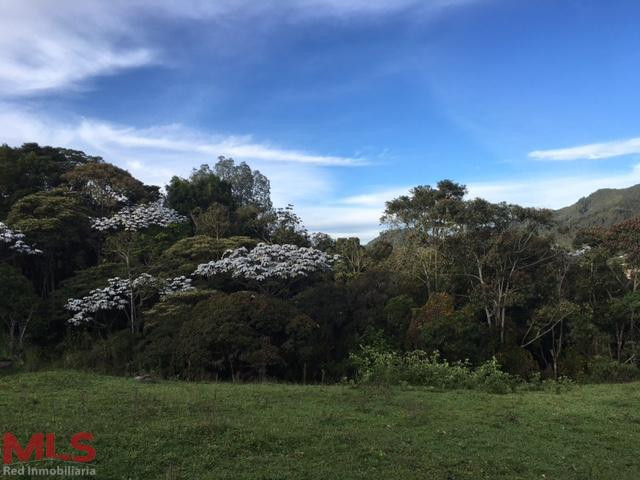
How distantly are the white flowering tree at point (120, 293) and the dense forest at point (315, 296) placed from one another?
60mm

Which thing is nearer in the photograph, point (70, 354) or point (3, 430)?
point (3, 430)

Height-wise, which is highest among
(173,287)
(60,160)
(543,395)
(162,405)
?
(60,160)

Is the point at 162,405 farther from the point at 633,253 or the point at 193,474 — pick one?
the point at 633,253

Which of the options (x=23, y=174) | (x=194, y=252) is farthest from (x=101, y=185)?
(x=194, y=252)

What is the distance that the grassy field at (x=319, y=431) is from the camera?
5391mm

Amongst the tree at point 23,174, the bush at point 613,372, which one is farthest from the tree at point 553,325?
the tree at point 23,174

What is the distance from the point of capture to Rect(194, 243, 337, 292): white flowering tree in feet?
62.8

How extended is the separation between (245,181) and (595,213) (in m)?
46.9

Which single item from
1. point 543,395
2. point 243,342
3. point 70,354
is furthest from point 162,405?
point 70,354

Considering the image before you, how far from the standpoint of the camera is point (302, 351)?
1488 centimetres

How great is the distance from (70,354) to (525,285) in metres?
17.0

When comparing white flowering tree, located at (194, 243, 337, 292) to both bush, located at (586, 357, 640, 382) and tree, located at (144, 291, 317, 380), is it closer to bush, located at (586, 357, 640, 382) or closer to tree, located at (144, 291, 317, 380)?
tree, located at (144, 291, 317, 380)

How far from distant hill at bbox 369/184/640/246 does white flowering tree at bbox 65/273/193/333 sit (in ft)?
36.8

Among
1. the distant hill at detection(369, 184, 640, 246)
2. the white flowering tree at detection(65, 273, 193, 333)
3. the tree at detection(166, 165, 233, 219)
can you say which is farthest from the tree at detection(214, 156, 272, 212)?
the white flowering tree at detection(65, 273, 193, 333)
